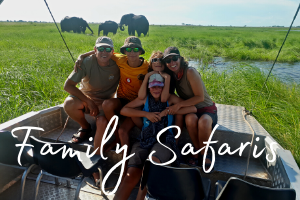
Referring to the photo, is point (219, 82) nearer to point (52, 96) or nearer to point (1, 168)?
point (52, 96)

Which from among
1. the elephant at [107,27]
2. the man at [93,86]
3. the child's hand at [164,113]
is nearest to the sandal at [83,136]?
the man at [93,86]

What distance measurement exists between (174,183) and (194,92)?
1161 millimetres

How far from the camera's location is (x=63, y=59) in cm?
801

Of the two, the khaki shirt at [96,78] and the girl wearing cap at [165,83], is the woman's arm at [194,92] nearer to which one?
the girl wearing cap at [165,83]

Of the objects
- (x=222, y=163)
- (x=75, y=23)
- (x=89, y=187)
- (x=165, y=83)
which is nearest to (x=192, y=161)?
(x=222, y=163)

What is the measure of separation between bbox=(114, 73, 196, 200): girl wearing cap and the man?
48cm

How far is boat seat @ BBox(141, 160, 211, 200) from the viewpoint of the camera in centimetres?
163

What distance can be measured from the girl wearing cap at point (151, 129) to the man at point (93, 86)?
48 centimetres

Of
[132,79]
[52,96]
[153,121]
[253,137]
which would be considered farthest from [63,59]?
[253,137]

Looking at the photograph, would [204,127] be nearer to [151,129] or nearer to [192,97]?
[192,97]

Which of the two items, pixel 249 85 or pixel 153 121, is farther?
pixel 249 85

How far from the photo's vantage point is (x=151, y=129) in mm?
2525

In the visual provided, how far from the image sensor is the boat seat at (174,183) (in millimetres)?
1633

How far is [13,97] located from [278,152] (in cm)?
448
